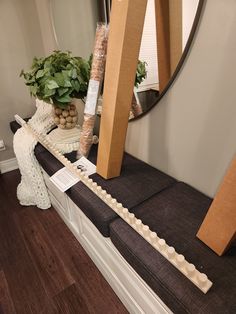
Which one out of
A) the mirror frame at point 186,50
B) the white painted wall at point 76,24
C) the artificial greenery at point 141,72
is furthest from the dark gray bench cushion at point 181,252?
the white painted wall at point 76,24

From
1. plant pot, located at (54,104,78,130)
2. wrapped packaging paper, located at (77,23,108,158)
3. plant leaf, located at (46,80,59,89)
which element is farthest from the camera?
plant pot, located at (54,104,78,130)

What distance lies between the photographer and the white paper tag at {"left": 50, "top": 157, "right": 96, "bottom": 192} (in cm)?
106

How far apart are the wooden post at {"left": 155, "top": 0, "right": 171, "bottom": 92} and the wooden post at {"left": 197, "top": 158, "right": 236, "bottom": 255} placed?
1.68 feet

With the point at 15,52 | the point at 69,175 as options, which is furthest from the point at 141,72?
the point at 15,52

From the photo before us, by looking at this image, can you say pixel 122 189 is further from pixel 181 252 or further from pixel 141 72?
pixel 141 72

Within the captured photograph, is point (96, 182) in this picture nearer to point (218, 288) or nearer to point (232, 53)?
point (218, 288)

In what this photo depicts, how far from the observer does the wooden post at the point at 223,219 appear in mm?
614

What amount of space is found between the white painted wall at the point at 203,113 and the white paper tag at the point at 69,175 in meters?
0.37

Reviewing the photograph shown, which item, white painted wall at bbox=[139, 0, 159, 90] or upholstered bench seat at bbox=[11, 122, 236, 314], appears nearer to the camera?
upholstered bench seat at bbox=[11, 122, 236, 314]

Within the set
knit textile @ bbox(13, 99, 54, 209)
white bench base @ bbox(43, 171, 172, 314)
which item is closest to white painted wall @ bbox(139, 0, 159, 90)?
white bench base @ bbox(43, 171, 172, 314)

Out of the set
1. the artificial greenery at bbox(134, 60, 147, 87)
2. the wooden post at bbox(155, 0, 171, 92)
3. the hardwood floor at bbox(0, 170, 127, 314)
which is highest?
the wooden post at bbox(155, 0, 171, 92)

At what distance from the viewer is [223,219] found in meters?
0.65

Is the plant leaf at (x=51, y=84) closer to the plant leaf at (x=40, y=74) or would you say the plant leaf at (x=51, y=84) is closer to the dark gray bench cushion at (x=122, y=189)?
the plant leaf at (x=40, y=74)

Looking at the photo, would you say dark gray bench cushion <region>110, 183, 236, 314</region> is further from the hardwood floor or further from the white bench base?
the hardwood floor
